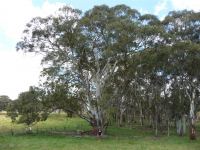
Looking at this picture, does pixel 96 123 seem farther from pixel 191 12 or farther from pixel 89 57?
pixel 191 12

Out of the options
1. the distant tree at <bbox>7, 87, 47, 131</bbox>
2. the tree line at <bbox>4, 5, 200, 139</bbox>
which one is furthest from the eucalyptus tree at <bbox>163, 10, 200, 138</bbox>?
the distant tree at <bbox>7, 87, 47, 131</bbox>

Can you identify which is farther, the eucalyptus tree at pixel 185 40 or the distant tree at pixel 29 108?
the distant tree at pixel 29 108

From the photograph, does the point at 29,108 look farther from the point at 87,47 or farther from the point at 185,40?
the point at 185,40

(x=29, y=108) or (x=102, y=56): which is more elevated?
(x=102, y=56)

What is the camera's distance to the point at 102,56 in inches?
2158

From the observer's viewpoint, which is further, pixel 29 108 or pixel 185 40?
pixel 29 108

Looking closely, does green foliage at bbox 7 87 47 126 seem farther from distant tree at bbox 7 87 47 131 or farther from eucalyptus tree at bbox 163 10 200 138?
eucalyptus tree at bbox 163 10 200 138

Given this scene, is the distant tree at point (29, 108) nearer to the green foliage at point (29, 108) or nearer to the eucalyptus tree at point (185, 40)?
the green foliage at point (29, 108)

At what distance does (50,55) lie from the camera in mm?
55688

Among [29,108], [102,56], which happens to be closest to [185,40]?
[102,56]

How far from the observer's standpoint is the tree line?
51.6m

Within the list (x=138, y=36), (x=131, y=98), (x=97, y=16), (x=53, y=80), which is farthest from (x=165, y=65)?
(x=131, y=98)

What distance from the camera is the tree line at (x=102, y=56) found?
5156cm

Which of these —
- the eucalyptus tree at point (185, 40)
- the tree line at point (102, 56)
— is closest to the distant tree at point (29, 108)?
the tree line at point (102, 56)
